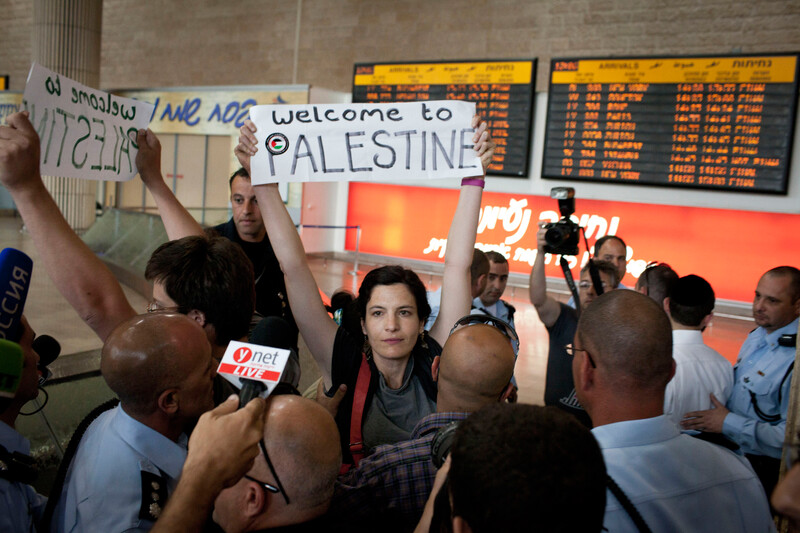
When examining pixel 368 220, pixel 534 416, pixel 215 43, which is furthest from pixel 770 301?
pixel 215 43

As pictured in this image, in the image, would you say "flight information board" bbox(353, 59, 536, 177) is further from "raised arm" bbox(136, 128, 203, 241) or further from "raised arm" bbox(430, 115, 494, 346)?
"raised arm" bbox(136, 128, 203, 241)

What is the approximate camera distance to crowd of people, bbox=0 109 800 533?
97cm

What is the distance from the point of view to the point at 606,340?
147 centimetres

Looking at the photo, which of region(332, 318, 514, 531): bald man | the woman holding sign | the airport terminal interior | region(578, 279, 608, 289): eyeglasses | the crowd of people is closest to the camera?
the crowd of people

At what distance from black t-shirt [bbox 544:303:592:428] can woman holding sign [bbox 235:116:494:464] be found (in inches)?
44.9

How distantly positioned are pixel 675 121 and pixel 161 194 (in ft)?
24.8

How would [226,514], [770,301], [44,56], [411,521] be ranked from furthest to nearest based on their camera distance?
1. [44,56]
2. [770,301]
3. [411,521]
4. [226,514]

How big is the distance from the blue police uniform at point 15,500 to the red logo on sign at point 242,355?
0.52 meters

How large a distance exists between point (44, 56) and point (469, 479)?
13062 millimetres

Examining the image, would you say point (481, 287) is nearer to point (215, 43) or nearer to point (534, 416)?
point (534, 416)

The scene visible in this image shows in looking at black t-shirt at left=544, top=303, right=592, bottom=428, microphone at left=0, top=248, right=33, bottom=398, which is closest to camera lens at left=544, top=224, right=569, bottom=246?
black t-shirt at left=544, top=303, right=592, bottom=428

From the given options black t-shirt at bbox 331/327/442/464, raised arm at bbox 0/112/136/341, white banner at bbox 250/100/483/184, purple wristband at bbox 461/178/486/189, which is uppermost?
white banner at bbox 250/100/483/184

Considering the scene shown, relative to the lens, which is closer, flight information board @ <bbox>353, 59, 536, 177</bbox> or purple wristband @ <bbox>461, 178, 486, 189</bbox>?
purple wristband @ <bbox>461, 178, 486, 189</bbox>

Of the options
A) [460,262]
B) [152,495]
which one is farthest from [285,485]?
[460,262]
